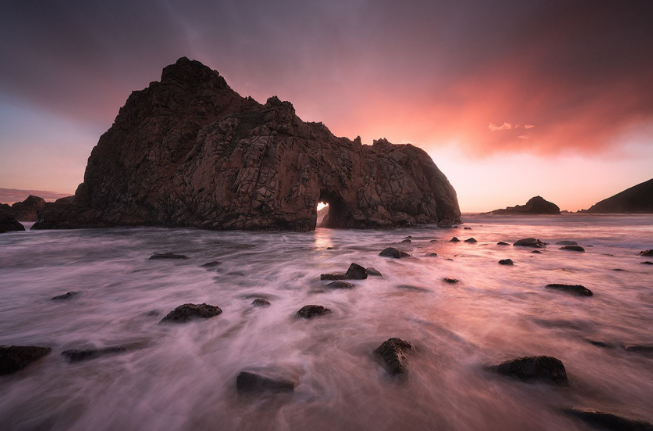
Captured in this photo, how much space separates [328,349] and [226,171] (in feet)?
56.6

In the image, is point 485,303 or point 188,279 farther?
point 188,279

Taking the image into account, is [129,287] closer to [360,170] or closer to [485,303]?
[485,303]

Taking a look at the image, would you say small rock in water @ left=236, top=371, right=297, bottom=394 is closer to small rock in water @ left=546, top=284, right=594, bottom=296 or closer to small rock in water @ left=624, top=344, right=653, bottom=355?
small rock in water @ left=624, top=344, right=653, bottom=355

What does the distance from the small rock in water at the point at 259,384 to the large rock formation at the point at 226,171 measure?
1577 cm

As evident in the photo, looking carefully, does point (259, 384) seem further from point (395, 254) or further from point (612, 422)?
point (395, 254)

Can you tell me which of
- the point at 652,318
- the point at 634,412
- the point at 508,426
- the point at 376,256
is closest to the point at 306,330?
the point at 508,426

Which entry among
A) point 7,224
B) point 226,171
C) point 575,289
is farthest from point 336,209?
point 7,224

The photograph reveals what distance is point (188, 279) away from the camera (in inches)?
234

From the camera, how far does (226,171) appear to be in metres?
17.6

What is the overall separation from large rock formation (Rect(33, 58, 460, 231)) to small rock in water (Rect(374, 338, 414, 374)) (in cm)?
1570

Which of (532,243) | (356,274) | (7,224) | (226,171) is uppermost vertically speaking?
(226,171)

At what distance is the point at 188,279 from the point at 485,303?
21.5ft

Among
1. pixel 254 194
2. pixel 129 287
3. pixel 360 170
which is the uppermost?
pixel 360 170

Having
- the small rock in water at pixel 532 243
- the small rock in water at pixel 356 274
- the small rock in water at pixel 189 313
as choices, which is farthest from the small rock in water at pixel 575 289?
the small rock in water at pixel 532 243
